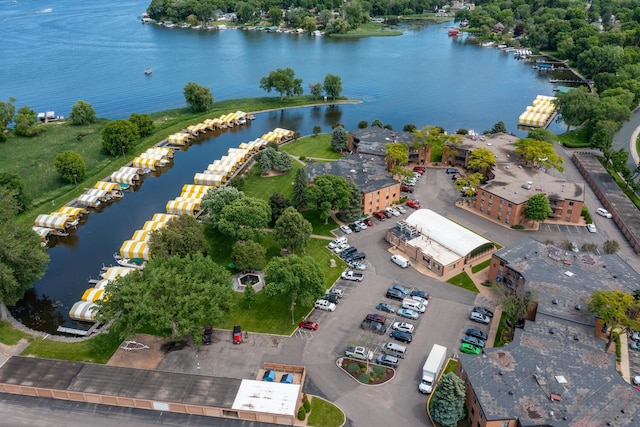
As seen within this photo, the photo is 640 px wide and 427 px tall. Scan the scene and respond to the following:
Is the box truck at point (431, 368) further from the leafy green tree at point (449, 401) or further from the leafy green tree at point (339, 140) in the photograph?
the leafy green tree at point (339, 140)

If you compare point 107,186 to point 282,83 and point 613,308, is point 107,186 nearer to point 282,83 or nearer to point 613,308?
point 282,83

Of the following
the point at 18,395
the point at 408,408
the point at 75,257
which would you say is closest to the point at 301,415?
the point at 408,408

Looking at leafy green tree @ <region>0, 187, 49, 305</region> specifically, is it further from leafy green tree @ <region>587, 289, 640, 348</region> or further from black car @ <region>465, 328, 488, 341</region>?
leafy green tree @ <region>587, 289, 640, 348</region>

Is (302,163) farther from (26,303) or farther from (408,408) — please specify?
(408,408)

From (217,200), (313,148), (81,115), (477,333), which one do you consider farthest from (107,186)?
(477,333)

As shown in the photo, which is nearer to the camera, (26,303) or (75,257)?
(26,303)

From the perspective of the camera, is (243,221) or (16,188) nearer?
(243,221)

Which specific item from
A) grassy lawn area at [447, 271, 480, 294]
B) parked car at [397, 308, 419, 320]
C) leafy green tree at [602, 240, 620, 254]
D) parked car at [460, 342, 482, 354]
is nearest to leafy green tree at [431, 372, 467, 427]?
parked car at [460, 342, 482, 354]
